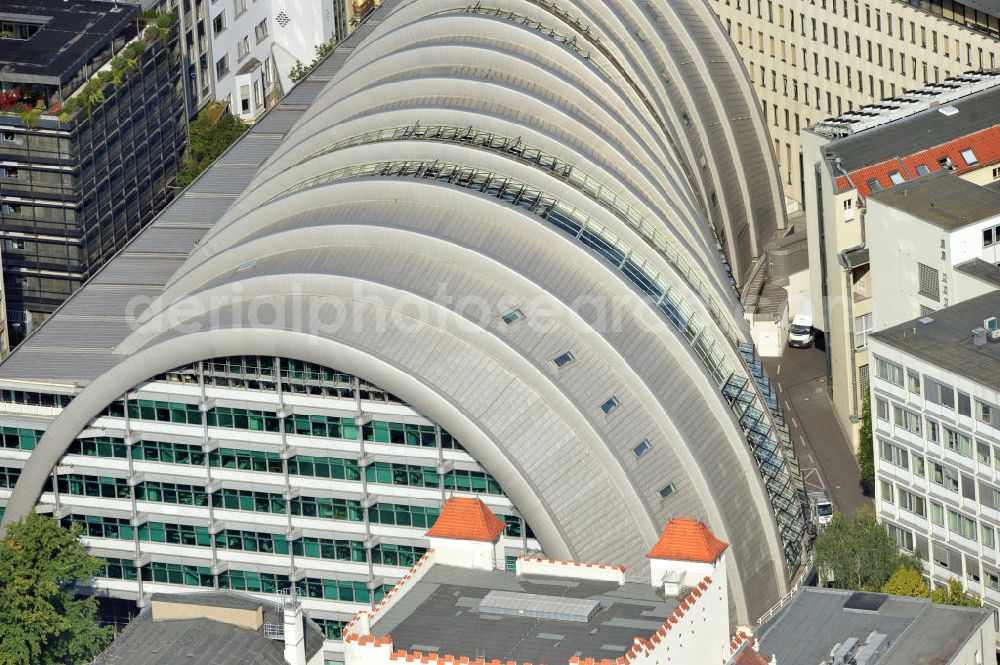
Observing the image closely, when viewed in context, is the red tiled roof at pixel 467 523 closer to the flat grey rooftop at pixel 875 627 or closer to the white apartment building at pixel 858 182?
the flat grey rooftop at pixel 875 627

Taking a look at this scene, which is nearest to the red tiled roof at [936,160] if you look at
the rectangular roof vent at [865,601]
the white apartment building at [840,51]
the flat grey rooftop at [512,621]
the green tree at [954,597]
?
the white apartment building at [840,51]

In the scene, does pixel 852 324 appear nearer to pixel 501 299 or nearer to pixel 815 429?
pixel 815 429

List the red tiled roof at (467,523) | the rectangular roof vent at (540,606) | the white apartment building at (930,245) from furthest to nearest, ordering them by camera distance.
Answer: the white apartment building at (930,245), the red tiled roof at (467,523), the rectangular roof vent at (540,606)

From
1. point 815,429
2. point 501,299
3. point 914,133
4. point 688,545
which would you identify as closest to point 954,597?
point 501,299

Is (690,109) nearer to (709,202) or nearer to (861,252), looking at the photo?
(709,202)

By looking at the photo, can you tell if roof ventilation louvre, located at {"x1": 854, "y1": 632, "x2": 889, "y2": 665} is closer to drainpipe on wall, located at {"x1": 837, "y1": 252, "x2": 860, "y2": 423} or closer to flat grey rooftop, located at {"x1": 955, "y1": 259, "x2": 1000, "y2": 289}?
flat grey rooftop, located at {"x1": 955, "y1": 259, "x2": 1000, "y2": 289}

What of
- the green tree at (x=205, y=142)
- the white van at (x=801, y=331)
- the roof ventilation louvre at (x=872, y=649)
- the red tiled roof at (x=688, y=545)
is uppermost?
the green tree at (x=205, y=142)
